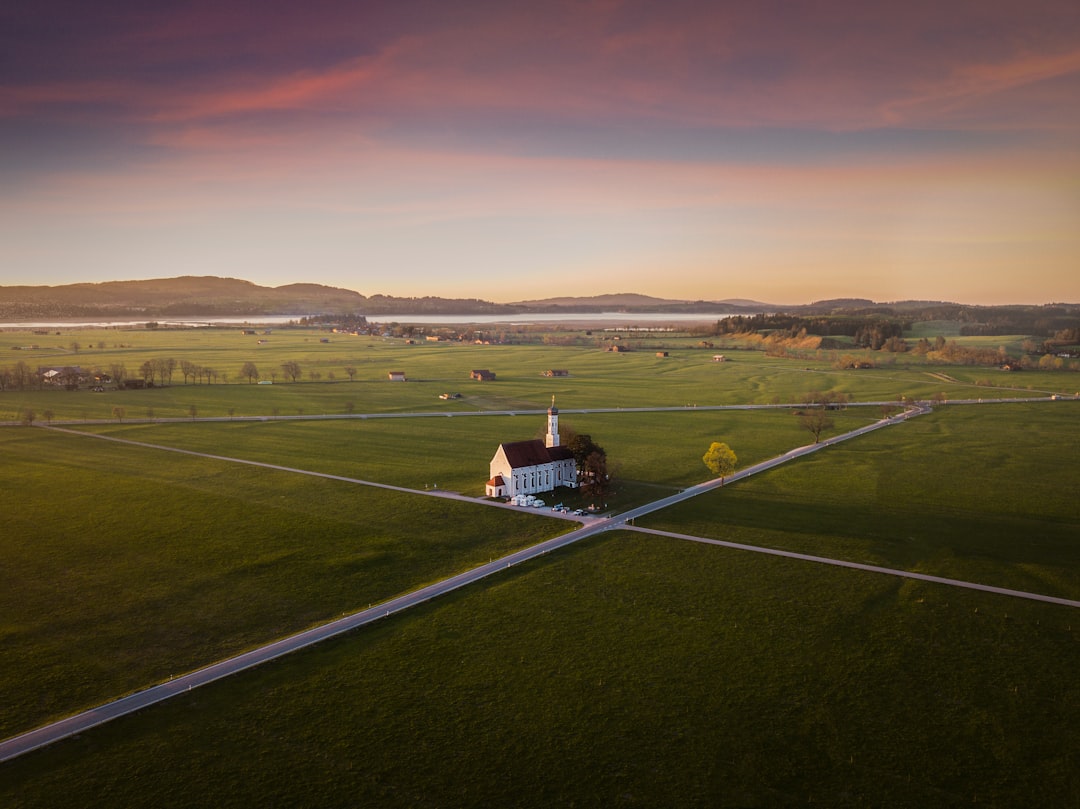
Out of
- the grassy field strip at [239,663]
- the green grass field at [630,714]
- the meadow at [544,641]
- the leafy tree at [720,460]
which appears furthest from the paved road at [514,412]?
the green grass field at [630,714]

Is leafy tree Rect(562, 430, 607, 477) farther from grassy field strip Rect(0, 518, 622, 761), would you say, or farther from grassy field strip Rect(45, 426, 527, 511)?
grassy field strip Rect(0, 518, 622, 761)

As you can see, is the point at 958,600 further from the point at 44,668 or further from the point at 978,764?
the point at 44,668

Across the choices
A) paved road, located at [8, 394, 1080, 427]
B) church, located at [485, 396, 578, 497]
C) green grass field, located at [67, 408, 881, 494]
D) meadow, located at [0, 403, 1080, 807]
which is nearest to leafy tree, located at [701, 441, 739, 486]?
green grass field, located at [67, 408, 881, 494]

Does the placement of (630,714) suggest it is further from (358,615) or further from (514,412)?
(514,412)

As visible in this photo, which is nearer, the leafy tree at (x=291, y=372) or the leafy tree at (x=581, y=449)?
the leafy tree at (x=581, y=449)

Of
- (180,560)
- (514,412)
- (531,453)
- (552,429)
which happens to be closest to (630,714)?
(180,560)

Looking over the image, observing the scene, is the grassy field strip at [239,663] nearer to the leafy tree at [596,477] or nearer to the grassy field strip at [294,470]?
the leafy tree at [596,477]
